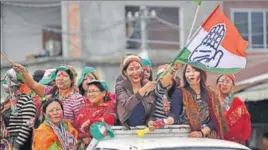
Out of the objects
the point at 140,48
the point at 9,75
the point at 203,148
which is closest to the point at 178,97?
the point at 203,148

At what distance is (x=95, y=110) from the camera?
30.2ft

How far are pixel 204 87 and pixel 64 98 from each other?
5.56 ft

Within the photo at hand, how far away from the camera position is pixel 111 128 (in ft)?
27.3

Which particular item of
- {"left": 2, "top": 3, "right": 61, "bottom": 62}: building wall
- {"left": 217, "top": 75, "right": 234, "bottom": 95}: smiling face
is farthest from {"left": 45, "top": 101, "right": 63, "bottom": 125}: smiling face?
{"left": 2, "top": 3, "right": 61, "bottom": 62}: building wall

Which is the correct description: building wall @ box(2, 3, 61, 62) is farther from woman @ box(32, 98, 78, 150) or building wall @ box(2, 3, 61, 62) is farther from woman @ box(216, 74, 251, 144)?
woman @ box(32, 98, 78, 150)

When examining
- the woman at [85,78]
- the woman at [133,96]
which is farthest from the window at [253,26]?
the woman at [133,96]

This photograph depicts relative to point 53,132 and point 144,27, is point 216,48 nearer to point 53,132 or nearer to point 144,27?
point 53,132

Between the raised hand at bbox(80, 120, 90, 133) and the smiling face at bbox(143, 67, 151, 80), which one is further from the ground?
the smiling face at bbox(143, 67, 151, 80)

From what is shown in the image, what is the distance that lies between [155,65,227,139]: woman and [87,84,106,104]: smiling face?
0.77 metres

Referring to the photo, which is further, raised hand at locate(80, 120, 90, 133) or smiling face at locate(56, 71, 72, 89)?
smiling face at locate(56, 71, 72, 89)

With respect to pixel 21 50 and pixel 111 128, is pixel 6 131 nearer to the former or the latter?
pixel 111 128

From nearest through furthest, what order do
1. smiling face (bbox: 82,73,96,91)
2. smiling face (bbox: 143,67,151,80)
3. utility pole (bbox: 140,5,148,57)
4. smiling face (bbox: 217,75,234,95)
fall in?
smiling face (bbox: 143,67,151,80) → smiling face (bbox: 217,75,234,95) → smiling face (bbox: 82,73,96,91) → utility pole (bbox: 140,5,148,57)

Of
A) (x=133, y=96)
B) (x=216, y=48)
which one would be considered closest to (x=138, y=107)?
(x=133, y=96)

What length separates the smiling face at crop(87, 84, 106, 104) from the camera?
9211 mm
